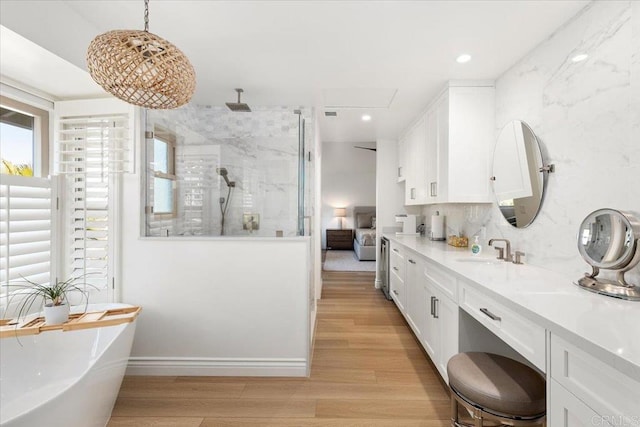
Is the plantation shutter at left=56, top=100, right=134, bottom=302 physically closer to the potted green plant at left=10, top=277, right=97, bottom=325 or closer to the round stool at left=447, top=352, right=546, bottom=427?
the potted green plant at left=10, top=277, right=97, bottom=325

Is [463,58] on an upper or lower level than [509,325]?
upper

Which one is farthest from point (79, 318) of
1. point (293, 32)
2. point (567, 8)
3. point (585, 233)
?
point (567, 8)

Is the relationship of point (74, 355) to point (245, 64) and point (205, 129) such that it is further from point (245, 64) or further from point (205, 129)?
point (245, 64)

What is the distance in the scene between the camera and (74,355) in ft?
5.84

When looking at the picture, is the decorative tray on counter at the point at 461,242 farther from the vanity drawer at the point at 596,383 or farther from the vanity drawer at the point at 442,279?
the vanity drawer at the point at 596,383

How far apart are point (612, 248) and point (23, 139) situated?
11.3ft

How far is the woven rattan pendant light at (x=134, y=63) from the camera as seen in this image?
107 cm

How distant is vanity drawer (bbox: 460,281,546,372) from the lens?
1.11 meters

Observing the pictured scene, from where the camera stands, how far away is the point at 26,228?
6.00ft

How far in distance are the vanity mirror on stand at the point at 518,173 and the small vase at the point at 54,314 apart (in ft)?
10.1

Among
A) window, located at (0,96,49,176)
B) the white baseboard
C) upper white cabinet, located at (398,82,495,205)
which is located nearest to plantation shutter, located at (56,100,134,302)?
window, located at (0,96,49,176)

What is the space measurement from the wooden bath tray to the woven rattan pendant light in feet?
4.69

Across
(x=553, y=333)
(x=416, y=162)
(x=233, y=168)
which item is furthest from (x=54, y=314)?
(x=416, y=162)

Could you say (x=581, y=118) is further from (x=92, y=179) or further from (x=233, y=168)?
(x=92, y=179)
